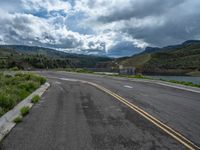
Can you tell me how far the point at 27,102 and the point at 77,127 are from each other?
17.5 feet

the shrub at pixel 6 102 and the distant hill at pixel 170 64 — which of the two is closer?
the shrub at pixel 6 102

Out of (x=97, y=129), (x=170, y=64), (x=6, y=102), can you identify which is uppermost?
(x=170, y=64)

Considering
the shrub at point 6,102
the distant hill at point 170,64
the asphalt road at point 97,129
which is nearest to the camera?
the asphalt road at point 97,129

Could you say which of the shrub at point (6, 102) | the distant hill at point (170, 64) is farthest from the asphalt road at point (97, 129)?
the distant hill at point (170, 64)

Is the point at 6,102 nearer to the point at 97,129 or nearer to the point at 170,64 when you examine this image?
the point at 97,129

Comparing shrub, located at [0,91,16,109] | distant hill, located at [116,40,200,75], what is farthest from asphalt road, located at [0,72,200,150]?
distant hill, located at [116,40,200,75]

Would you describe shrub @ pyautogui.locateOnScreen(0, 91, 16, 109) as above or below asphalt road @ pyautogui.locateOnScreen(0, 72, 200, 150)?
above

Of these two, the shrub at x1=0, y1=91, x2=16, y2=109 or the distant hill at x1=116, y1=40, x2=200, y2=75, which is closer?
the shrub at x1=0, y1=91, x2=16, y2=109

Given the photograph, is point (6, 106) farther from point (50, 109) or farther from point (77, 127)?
point (77, 127)

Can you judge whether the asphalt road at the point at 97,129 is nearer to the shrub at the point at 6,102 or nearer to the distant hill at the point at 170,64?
the shrub at the point at 6,102

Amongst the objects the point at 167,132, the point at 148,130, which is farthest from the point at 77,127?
the point at 167,132

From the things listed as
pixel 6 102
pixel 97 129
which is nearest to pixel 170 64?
pixel 6 102

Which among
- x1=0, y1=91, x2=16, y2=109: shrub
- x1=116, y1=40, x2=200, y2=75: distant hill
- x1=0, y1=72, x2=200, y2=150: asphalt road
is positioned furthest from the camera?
x1=116, y1=40, x2=200, y2=75: distant hill

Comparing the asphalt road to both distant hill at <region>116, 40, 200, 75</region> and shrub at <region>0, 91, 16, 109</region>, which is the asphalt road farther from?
distant hill at <region>116, 40, 200, 75</region>
